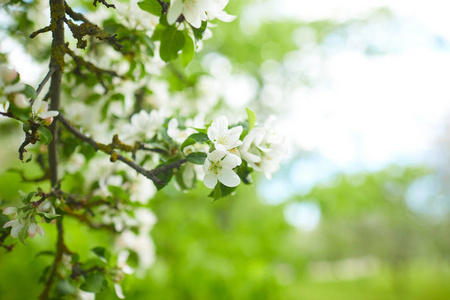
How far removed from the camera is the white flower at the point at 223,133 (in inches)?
28.4

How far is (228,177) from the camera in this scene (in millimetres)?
715

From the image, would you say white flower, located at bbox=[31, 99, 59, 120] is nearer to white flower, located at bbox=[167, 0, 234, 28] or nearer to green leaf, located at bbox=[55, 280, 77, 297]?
white flower, located at bbox=[167, 0, 234, 28]

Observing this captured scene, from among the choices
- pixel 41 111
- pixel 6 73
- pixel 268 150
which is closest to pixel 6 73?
pixel 6 73

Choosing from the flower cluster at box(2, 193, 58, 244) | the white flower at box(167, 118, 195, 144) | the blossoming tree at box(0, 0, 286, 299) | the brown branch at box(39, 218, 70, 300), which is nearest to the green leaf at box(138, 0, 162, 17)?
the blossoming tree at box(0, 0, 286, 299)

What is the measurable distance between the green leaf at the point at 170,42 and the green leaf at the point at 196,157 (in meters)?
0.24

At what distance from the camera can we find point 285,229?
4.41 meters

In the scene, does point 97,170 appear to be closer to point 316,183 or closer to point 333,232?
point 316,183

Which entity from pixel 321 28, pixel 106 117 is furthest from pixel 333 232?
pixel 106 117

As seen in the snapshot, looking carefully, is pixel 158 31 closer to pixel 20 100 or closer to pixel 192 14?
pixel 192 14

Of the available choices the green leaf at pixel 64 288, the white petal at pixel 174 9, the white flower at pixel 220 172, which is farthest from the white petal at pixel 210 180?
the green leaf at pixel 64 288

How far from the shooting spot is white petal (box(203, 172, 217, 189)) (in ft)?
2.32

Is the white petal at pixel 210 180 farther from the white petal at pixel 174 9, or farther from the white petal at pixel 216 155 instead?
the white petal at pixel 174 9

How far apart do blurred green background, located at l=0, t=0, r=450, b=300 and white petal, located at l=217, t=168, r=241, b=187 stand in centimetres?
49

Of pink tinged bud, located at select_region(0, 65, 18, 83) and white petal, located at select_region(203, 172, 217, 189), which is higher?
pink tinged bud, located at select_region(0, 65, 18, 83)
